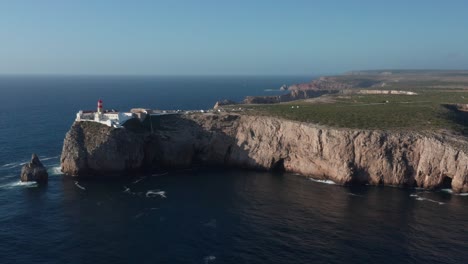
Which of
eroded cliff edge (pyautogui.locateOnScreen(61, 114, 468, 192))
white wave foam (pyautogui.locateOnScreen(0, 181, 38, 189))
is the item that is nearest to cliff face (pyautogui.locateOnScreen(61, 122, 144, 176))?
eroded cliff edge (pyautogui.locateOnScreen(61, 114, 468, 192))

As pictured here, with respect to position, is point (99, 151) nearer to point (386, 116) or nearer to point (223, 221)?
point (223, 221)

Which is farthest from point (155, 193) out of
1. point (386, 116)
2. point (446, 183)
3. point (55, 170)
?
point (386, 116)

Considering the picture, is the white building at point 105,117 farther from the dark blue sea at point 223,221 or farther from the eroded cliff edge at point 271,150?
the dark blue sea at point 223,221

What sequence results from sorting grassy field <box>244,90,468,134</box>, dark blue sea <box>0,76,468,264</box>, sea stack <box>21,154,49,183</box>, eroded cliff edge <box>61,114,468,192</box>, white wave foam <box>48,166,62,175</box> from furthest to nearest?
grassy field <box>244,90,468,134</box>, white wave foam <box>48,166,62,175</box>, eroded cliff edge <box>61,114,468,192</box>, sea stack <box>21,154,49,183</box>, dark blue sea <box>0,76,468,264</box>

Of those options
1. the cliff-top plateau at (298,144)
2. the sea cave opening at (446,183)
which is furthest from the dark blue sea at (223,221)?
the sea cave opening at (446,183)

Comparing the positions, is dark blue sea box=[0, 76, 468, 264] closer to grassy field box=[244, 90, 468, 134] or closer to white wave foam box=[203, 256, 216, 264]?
white wave foam box=[203, 256, 216, 264]
